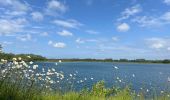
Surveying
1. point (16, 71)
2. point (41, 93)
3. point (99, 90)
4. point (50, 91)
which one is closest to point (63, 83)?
point (99, 90)

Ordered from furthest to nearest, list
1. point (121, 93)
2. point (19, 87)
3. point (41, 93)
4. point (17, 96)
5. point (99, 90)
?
1. point (99, 90)
2. point (121, 93)
3. point (41, 93)
4. point (19, 87)
5. point (17, 96)

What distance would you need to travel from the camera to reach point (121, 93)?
1217cm

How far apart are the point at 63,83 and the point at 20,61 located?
148 inches

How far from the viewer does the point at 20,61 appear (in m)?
10.2

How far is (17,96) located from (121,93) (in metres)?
4.22

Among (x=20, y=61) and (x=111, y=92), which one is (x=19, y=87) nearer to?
(x=20, y=61)

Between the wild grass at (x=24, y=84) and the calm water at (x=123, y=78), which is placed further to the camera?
the calm water at (x=123, y=78)

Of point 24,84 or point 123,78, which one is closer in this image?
point 24,84

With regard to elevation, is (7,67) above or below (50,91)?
above

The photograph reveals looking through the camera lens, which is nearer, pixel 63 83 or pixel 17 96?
pixel 17 96

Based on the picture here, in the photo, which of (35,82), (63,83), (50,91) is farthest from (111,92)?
(35,82)

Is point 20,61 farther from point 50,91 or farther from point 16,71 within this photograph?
point 50,91

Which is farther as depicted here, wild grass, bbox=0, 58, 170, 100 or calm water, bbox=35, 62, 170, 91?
calm water, bbox=35, 62, 170, 91

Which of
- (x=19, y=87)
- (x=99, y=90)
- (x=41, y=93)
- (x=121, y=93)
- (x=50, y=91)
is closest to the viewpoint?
(x=19, y=87)
